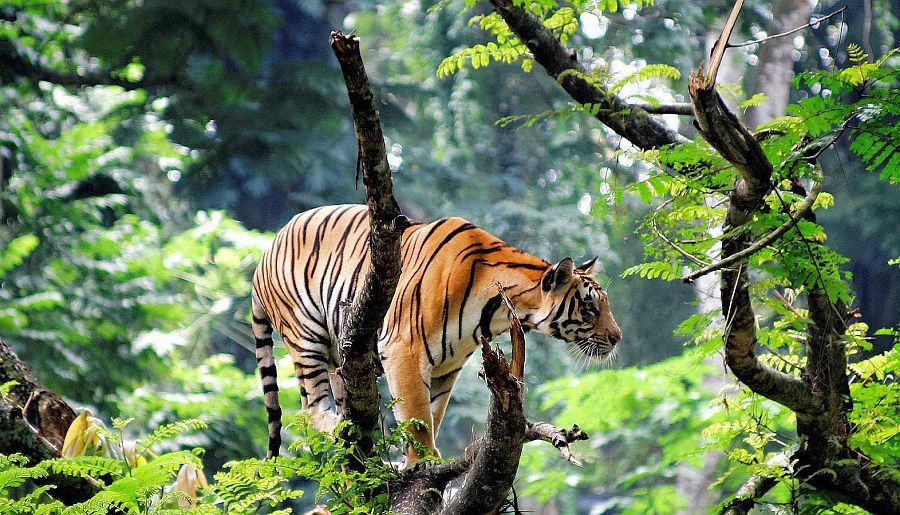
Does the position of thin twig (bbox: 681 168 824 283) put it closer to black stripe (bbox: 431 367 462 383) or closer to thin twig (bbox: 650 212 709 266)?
thin twig (bbox: 650 212 709 266)

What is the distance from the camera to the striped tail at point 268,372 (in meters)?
4.82

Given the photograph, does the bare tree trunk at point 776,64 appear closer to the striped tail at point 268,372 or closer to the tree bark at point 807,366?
the tree bark at point 807,366

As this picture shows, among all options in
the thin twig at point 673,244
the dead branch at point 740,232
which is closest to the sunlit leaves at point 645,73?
the thin twig at point 673,244

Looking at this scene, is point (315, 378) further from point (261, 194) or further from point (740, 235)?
point (261, 194)

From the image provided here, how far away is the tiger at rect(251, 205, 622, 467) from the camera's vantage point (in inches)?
173

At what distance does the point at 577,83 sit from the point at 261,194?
34.4 ft

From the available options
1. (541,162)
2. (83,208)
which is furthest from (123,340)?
(541,162)

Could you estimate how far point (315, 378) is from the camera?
191 inches

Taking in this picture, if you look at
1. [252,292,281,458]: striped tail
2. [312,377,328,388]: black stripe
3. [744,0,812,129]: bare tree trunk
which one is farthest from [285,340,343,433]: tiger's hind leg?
[744,0,812,129]: bare tree trunk

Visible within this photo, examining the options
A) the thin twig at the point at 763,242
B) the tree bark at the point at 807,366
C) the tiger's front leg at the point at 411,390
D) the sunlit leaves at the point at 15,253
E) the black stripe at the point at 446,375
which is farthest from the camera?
the sunlit leaves at the point at 15,253

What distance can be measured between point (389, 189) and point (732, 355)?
1.64 meters

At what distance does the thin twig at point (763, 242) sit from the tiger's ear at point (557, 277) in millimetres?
997

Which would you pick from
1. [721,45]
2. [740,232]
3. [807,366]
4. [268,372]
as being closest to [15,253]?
[268,372]

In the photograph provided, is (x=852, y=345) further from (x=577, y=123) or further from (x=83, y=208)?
(x=577, y=123)
